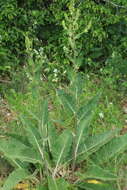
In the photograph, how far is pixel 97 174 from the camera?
3285 millimetres

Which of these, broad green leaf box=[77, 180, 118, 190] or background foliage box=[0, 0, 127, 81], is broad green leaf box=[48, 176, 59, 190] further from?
background foliage box=[0, 0, 127, 81]

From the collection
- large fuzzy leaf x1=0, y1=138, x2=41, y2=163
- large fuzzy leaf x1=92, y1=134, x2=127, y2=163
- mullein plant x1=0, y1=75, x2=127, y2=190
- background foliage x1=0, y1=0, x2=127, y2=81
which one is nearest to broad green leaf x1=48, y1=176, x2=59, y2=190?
mullein plant x1=0, y1=75, x2=127, y2=190

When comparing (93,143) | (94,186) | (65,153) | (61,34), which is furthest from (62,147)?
(61,34)

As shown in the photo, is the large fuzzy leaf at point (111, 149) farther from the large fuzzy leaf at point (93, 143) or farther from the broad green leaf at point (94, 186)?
the broad green leaf at point (94, 186)

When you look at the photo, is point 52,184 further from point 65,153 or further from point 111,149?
point 111,149

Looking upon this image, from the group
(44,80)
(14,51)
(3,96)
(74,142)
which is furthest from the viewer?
(14,51)

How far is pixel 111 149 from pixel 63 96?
611mm

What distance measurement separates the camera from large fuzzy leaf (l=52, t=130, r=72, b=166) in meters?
3.48

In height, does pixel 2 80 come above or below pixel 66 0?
below

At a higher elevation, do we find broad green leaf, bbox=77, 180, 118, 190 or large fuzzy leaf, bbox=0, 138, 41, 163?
large fuzzy leaf, bbox=0, 138, 41, 163

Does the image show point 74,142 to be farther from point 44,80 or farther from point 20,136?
point 44,80

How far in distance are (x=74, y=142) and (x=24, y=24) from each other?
7.91 feet

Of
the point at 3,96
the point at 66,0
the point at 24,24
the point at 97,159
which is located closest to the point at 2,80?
the point at 3,96

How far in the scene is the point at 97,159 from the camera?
362 cm
